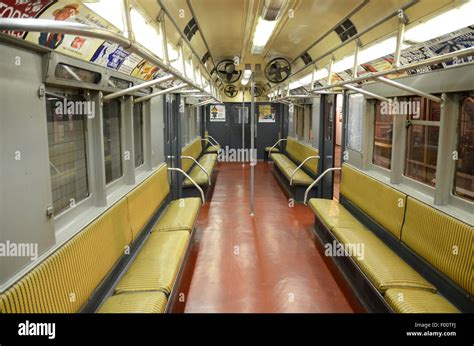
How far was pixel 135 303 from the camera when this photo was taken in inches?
125

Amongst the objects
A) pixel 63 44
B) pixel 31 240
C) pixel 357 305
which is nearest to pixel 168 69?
pixel 63 44

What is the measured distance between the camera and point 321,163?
8344mm

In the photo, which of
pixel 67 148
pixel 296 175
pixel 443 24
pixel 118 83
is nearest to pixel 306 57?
pixel 296 175

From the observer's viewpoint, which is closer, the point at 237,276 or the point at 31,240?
the point at 31,240

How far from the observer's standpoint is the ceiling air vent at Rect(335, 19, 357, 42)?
574cm

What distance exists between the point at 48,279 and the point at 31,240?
26 centimetres

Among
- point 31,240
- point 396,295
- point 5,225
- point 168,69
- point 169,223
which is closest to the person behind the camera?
point 5,225

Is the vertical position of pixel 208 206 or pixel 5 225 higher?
pixel 5 225

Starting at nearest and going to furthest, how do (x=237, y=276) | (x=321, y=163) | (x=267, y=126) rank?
(x=237, y=276) → (x=321, y=163) → (x=267, y=126)

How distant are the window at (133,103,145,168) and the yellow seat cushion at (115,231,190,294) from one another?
1425mm

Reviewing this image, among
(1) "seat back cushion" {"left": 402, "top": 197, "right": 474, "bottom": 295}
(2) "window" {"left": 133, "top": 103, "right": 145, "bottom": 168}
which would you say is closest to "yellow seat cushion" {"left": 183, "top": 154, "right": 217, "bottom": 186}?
(2) "window" {"left": 133, "top": 103, "right": 145, "bottom": 168}

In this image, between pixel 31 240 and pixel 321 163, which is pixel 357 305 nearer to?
pixel 31 240

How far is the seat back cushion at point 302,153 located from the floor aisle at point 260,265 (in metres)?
1.22

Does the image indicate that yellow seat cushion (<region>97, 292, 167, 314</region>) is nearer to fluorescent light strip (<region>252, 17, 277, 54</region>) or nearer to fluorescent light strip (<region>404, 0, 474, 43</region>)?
fluorescent light strip (<region>252, 17, 277, 54</region>)
